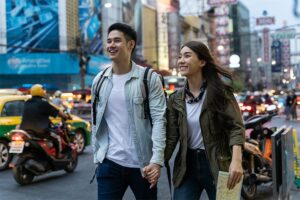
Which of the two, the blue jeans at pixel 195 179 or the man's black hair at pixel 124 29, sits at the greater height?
the man's black hair at pixel 124 29

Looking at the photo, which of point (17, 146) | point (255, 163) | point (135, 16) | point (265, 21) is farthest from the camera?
point (265, 21)

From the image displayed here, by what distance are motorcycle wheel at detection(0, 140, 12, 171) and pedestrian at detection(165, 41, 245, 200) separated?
303 inches

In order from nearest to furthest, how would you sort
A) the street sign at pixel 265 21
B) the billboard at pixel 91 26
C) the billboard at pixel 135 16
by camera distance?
the billboard at pixel 91 26
the billboard at pixel 135 16
the street sign at pixel 265 21

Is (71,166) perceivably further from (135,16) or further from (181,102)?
(135,16)

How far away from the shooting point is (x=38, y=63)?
4597 centimetres

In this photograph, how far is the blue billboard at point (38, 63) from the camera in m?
45.0

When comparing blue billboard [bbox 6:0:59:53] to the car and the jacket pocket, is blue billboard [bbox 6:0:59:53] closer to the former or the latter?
the car

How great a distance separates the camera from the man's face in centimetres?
371

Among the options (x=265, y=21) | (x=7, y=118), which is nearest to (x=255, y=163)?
(x=7, y=118)

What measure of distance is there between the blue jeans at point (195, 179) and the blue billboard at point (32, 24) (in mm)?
43906

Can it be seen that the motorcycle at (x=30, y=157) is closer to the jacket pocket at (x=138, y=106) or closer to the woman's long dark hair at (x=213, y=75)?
the jacket pocket at (x=138, y=106)

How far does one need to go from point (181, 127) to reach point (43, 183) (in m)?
5.90

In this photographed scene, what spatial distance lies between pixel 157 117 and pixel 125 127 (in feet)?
0.77

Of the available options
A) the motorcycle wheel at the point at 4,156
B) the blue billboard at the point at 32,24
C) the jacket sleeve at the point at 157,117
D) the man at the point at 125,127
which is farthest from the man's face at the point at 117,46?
the blue billboard at the point at 32,24
